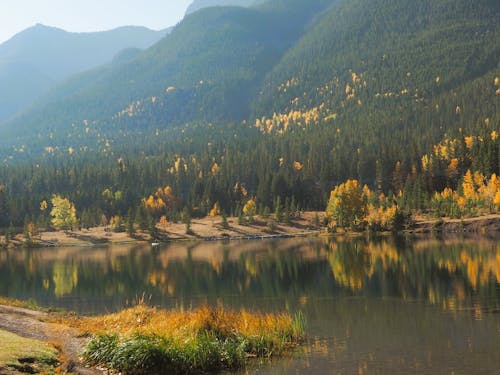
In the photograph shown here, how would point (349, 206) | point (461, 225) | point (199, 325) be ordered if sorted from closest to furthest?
point (199, 325) → point (461, 225) → point (349, 206)

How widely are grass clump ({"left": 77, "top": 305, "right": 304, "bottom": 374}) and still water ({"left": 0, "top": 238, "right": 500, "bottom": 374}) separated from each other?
1.86 m

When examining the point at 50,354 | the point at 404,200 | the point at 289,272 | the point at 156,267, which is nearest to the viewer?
the point at 50,354

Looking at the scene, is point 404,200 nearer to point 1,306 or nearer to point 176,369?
point 1,306

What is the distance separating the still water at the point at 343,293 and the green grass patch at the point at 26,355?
35.0 ft

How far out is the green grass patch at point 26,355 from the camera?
1063 inches

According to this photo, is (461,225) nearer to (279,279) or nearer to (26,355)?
(279,279)

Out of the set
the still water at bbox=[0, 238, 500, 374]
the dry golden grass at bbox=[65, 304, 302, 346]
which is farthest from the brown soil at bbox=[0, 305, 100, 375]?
the still water at bbox=[0, 238, 500, 374]

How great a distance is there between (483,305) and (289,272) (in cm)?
3892

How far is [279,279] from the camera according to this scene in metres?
77.5

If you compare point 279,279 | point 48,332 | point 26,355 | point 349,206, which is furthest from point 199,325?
point 349,206

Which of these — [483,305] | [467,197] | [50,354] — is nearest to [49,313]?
[50,354]

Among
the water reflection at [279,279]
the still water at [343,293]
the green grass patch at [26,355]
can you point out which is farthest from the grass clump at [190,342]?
the water reflection at [279,279]

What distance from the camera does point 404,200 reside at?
183875mm

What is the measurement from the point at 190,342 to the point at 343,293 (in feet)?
101
